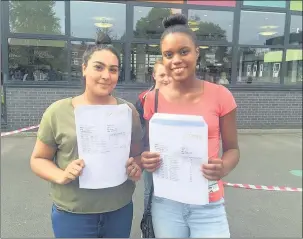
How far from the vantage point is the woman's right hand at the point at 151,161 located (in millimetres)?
1422

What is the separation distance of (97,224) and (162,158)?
1.50 feet

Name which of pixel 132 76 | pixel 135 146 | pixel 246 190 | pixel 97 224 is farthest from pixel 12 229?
pixel 132 76

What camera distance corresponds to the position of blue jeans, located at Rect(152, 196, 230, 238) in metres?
1.48

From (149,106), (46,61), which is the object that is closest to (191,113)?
(149,106)

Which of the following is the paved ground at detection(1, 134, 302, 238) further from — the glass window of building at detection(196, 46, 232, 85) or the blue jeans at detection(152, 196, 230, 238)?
the glass window of building at detection(196, 46, 232, 85)

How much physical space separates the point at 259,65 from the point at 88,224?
8083 mm

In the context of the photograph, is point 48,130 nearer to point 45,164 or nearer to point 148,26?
point 45,164

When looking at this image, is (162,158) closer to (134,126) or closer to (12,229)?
(134,126)

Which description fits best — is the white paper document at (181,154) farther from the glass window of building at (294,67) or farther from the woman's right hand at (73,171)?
the glass window of building at (294,67)

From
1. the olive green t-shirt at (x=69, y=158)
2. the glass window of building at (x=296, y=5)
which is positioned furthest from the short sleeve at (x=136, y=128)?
the glass window of building at (x=296, y=5)

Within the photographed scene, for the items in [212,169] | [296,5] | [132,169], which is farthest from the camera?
[296,5]

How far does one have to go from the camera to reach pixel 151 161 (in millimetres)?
1422

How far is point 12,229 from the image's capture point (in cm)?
324

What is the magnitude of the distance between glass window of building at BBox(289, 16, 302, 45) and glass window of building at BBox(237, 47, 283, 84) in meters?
0.46
